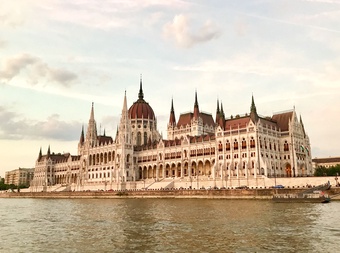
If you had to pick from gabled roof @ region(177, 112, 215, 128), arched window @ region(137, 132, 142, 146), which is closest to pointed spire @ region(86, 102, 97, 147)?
arched window @ region(137, 132, 142, 146)

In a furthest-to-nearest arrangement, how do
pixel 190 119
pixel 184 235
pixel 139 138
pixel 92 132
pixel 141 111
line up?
pixel 141 111 < pixel 92 132 < pixel 139 138 < pixel 190 119 < pixel 184 235

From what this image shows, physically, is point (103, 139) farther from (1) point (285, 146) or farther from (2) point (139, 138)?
(1) point (285, 146)

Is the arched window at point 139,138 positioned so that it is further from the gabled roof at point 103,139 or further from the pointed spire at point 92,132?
the pointed spire at point 92,132

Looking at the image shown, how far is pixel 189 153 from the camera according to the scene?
120 m

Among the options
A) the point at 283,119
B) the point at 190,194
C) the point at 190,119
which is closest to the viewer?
the point at 190,194

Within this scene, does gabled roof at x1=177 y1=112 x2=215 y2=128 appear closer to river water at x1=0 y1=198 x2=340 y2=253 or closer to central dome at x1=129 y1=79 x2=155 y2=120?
central dome at x1=129 y1=79 x2=155 y2=120

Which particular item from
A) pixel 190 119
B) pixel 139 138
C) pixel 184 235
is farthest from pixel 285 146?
pixel 184 235

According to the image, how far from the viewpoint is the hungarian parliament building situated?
10256cm

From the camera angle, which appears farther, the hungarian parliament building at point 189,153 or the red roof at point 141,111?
the red roof at point 141,111

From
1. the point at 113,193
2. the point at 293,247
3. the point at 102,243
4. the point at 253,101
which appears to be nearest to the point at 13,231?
the point at 102,243

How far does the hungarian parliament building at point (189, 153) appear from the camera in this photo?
103m

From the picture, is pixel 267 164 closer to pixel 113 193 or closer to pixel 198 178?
pixel 198 178

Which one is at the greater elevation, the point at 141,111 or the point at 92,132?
the point at 141,111

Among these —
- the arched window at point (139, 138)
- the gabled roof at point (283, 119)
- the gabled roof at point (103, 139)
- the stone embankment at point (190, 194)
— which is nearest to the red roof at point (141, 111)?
the arched window at point (139, 138)
